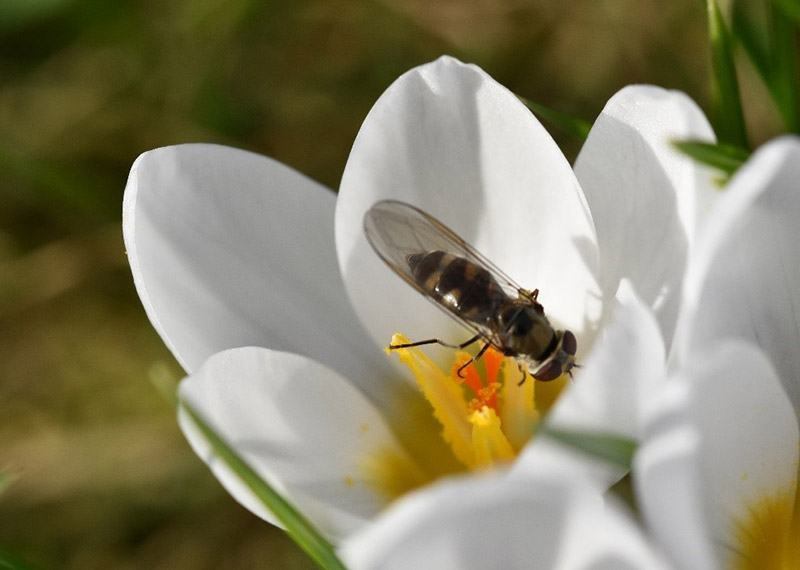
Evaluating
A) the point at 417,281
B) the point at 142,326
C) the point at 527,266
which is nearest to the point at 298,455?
the point at 417,281

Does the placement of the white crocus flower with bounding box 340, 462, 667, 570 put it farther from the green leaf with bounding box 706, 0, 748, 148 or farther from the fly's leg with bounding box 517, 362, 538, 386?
the green leaf with bounding box 706, 0, 748, 148

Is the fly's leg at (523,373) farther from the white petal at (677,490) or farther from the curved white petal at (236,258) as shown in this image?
the white petal at (677,490)

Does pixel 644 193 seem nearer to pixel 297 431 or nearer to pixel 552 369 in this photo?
pixel 552 369

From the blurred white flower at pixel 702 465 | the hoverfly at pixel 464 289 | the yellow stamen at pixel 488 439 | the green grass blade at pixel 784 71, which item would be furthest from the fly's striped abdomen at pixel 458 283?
the green grass blade at pixel 784 71

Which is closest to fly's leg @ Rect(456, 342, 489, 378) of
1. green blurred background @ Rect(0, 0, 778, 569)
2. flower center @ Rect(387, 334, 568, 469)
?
flower center @ Rect(387, 334, 568, 469)

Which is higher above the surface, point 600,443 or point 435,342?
point 600,443

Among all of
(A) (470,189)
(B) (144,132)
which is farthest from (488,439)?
(B) (144,132)

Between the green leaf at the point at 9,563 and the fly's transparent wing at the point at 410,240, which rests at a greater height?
the fly's transparent wing at the point at 410,240
